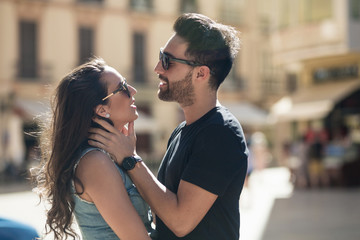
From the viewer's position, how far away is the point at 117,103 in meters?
2.96

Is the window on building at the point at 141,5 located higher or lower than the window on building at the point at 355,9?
lower

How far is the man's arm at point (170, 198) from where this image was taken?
267 centimetres

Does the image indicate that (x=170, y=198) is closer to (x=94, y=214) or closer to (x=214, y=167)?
(x=214, y=167)

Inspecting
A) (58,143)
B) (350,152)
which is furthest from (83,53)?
(58,143)

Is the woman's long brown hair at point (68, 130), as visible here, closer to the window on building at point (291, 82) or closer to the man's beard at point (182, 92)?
the man's beard at point (182, 92)

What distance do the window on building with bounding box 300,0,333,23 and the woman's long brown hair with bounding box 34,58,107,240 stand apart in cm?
1828

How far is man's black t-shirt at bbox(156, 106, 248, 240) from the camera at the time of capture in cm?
267

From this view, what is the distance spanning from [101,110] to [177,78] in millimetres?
419

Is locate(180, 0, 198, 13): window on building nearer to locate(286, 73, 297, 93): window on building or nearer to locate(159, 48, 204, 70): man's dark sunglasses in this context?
locate(286, 73, 297, 93): window on building

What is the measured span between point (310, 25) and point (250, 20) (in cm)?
1613

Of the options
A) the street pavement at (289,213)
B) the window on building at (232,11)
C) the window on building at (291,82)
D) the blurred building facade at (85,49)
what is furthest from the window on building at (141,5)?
the street pavement at (289,213)

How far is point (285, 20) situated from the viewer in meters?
21.8

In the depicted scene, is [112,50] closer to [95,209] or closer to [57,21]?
[57,21]

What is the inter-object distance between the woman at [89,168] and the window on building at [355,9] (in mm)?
18037
